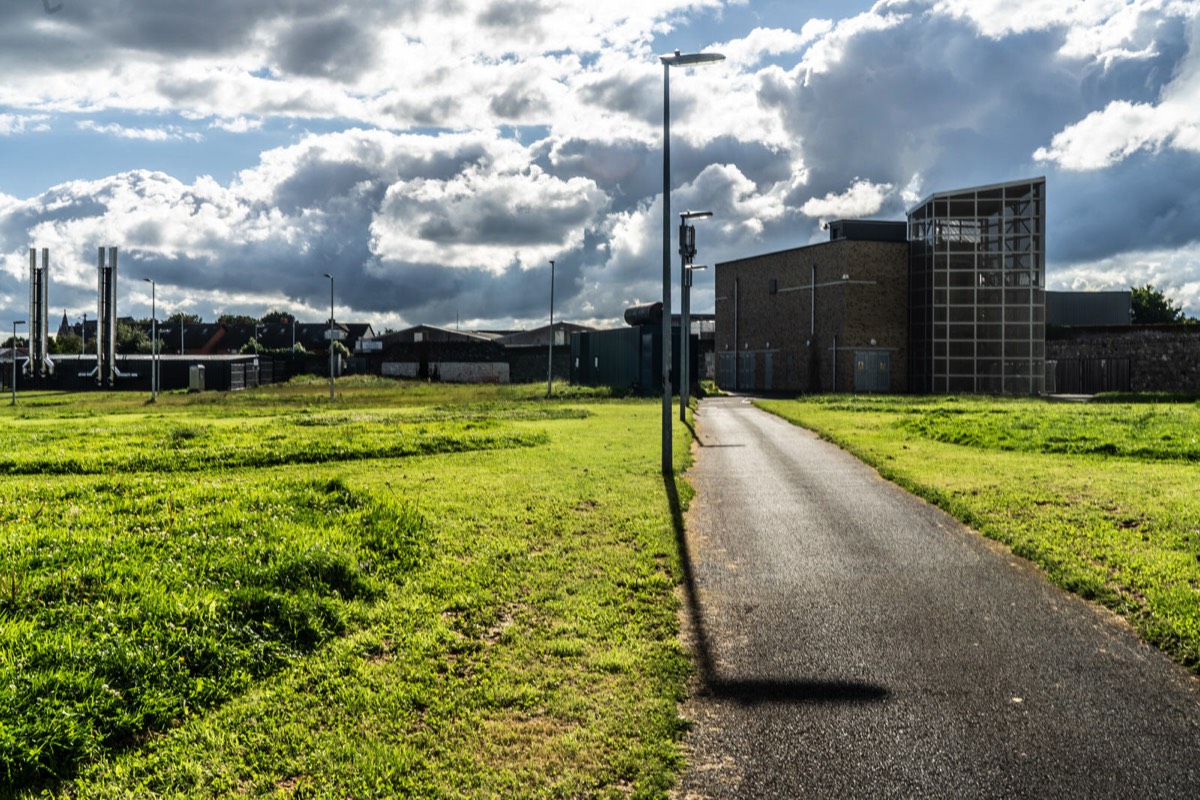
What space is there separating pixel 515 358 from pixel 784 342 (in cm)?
2716

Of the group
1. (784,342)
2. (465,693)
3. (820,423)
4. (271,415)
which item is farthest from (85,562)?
(784,342)

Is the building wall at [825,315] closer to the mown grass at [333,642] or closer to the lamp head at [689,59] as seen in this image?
the lamp head at [689,59]

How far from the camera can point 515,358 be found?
83750 mm

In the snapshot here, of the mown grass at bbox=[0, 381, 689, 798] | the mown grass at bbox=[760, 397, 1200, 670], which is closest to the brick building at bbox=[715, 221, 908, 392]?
the mown grass at bbox=[760, 397, 1200, 670]

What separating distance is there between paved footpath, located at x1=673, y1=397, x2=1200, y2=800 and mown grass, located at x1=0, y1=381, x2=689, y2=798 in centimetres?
51

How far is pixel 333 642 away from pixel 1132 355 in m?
70.6

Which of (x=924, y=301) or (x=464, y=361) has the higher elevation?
(x=924, y=301)

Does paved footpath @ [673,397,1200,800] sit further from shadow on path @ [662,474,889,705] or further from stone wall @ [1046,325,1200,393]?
stone wall @ [1046,325,1200,393]

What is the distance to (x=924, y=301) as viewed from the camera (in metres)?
60.7

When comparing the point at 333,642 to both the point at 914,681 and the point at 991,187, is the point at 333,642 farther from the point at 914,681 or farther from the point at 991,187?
the point at 991,187

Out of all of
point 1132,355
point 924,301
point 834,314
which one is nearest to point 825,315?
point 834,314

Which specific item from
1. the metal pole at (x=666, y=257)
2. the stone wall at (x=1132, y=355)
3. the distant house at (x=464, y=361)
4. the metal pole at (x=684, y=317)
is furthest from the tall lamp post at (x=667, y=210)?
the distant house at (x=464, y=361)

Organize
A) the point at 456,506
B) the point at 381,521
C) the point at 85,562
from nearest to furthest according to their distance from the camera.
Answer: the point at 85,562
the point at 381,521
the point at 456,506

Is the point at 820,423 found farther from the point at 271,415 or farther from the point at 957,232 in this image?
the point at 957,232
